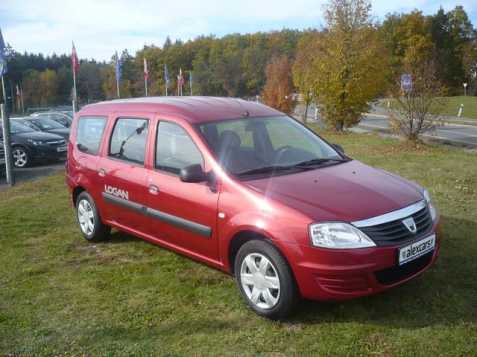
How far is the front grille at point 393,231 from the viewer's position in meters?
3.53

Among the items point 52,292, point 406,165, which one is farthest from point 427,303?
point 406,165

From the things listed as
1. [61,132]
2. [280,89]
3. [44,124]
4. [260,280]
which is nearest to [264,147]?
[260,280]

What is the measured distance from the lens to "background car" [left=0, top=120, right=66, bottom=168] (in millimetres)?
14047

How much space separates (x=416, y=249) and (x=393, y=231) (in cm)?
31

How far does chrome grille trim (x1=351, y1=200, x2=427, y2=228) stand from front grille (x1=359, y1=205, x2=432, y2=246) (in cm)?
2

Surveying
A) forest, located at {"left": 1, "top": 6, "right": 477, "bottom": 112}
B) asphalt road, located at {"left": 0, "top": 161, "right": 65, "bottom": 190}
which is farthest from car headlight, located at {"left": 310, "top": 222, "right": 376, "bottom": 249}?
forest, located at {"left": 1, "top": 6, "right": 477, "bottom": 112}

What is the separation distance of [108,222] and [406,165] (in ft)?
25.9

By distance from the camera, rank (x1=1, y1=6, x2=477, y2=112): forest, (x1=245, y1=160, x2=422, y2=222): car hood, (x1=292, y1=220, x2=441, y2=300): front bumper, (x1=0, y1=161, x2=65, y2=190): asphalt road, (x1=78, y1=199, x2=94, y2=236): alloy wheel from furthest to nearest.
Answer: (x1=1, y1=6, x2=477, y2=112): forest < (x1=0, y1=161, x2=65, y2=190): asphalt road < (x1=78, y1=199, x2=94, y2=236): alloy wheel < (x1=245, y1=160, x2=422, y2=222): car hood < (x1=292, y1=220, x2=441, y2=300): front bumper

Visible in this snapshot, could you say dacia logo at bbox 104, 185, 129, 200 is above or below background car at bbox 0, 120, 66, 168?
above

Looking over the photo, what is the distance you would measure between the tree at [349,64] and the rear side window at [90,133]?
17117 mm

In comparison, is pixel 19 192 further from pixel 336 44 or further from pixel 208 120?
pixel 336 44

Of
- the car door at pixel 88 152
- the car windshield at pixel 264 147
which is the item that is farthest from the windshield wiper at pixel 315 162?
the car door at pixel 88 152

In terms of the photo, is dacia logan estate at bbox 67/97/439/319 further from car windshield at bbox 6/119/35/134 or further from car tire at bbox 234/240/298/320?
car windshield at bbox 6/119/35/134

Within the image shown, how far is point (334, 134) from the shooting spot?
21.4m
